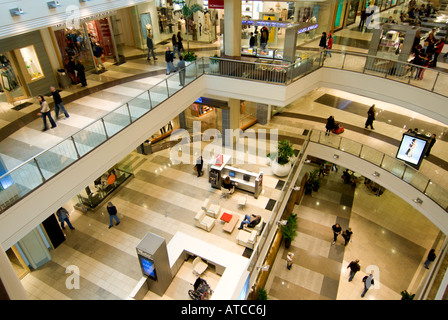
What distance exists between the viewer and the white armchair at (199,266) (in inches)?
410

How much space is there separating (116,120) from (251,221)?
20.7 feet

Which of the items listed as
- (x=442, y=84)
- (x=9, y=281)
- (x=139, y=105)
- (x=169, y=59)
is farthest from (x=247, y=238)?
(x=442, y=84)

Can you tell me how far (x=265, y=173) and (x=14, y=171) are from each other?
1086cm

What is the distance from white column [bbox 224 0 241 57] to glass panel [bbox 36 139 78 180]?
380 inches


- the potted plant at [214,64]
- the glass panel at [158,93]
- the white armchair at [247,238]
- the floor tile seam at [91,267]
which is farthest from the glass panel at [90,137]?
the potted plant at [214,64]

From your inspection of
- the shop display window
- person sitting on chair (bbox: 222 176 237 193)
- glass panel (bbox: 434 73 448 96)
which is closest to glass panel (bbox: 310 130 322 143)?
person sitting on chair (bbox: 222 176 237 193)

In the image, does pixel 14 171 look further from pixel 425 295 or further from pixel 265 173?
pixel 425 295

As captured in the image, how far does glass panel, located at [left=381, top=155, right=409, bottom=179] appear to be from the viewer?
13.4 metres

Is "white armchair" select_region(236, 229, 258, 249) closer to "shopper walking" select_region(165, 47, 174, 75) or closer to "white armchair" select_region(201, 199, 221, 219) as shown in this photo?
"white armchair" select_region(201, 199, 221, 219)

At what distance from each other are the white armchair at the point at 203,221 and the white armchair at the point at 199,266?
188cm

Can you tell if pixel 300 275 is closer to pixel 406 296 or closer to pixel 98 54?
pixel 406 296

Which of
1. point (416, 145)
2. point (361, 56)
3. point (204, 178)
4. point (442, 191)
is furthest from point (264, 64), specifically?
point (442, 191)

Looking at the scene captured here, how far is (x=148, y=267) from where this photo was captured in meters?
9.48

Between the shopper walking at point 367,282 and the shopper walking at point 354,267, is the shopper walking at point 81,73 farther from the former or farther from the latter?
the shopper walking at point 367,282
